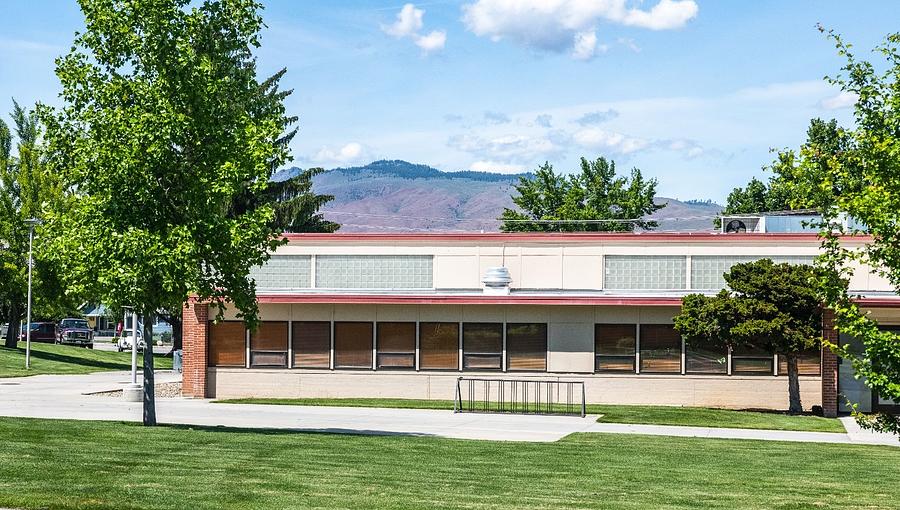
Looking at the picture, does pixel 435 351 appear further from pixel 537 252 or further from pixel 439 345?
pixel 537 252

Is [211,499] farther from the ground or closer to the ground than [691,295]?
closer to the ground

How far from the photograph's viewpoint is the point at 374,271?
37719 millimetres

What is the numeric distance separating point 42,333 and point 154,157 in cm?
6237

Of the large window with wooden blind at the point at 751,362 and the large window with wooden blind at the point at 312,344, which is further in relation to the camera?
the large window with wooden blind at the point at 312,344

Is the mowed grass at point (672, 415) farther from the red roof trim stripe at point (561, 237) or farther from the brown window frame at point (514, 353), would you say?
the red roof trim stripe at point (561, 237)

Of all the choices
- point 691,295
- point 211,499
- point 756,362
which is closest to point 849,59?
point 211,499

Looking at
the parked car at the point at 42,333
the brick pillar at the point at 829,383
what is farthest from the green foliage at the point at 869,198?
the parked car at the point at 42,333

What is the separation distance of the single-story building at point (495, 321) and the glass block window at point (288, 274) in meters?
0.04

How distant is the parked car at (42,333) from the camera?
8050 centimetres

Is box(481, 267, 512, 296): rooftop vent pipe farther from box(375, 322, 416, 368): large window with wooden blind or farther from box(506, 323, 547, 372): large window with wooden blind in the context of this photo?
box(375, 322, 416, 368): large window with wooden blind

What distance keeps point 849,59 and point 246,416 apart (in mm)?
19710

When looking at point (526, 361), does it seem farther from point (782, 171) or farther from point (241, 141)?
point (782, 171)

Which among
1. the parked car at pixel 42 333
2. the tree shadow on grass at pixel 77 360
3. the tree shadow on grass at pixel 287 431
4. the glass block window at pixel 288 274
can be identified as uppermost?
the glass block window at pixel 288 274

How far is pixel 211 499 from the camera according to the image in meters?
14.3
